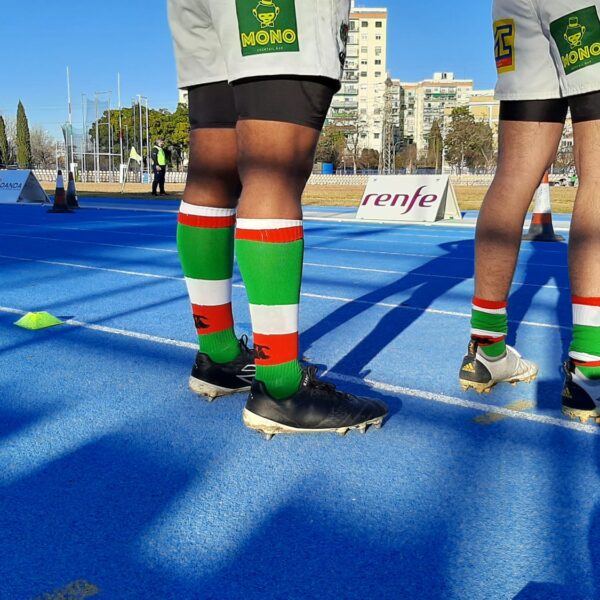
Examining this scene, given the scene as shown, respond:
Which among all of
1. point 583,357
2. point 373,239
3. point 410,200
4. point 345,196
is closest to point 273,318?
point 583,357

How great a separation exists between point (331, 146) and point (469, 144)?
15.7 m

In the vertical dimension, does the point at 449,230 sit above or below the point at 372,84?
below

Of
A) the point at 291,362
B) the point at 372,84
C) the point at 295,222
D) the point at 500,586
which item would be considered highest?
the point at 372,84

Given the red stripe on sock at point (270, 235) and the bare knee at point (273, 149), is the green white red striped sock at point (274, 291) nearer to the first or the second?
the red stripe on sock at point (270, 235)

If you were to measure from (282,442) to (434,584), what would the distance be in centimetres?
77

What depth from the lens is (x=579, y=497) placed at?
1597 millimetres

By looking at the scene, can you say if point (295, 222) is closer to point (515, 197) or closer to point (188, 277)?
point (188, 277)

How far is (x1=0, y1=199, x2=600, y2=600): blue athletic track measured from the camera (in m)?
1.28

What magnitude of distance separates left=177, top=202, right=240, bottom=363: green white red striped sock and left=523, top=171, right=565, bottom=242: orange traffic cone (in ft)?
23.8

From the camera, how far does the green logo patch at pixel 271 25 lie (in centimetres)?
175

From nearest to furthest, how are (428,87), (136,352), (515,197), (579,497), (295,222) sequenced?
(579,497)
(295,222)
(515,197)
(136,352)
(428,87)

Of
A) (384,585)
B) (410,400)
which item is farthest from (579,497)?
(410,400)

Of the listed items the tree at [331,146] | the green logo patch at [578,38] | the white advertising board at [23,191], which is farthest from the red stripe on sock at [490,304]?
the tree at [331,146]

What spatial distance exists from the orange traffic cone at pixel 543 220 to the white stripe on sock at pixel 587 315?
6.89 meters
